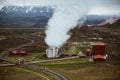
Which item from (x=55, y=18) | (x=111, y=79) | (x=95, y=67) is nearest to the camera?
(x=111, y=79)

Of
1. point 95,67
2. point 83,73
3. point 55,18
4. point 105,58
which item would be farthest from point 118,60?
point 55,18

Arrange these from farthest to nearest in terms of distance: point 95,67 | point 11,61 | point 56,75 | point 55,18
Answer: point 55,18, point 11,61, point 95,67, point 56,75

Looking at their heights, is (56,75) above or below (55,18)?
below

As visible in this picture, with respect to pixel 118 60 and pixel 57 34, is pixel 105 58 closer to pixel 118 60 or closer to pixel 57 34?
pixel 118 60

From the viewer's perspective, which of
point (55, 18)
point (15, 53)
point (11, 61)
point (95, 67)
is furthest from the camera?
point (55, 18)

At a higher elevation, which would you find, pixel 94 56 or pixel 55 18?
pixel 55 18

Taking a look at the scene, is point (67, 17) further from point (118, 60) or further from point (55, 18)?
point (118, 60)

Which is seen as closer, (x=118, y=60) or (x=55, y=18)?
(x=118, y=60)

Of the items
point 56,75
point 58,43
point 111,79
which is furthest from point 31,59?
point 111,79

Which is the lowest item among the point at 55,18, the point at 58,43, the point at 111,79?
the point at 111,79
